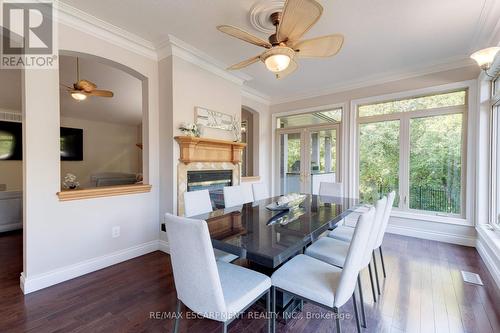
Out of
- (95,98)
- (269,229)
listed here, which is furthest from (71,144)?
(269,229)

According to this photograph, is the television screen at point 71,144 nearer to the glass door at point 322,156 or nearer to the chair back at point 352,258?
the glass door at point 322,156

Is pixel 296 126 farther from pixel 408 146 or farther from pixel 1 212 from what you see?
pixel 1 212

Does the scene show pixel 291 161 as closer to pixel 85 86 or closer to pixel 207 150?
pixel 207 150

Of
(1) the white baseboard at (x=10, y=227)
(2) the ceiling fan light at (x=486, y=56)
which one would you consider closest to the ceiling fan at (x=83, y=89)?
(1) the white baseboard at (x=10, y=227)

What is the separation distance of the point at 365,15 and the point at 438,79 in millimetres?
2037

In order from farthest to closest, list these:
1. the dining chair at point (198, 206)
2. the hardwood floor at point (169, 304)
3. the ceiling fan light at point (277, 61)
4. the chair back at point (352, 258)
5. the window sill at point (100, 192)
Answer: the window sill at point (100, 192)
the dining chair at point (198, 206)
the ceiling fan light at point (277, 61)
the hardwood floor at point (169, 304)
the chair back at point (352, 258)

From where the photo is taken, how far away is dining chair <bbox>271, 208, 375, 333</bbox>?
1322mm

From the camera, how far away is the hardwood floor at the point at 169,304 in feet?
5.67

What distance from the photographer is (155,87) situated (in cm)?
319

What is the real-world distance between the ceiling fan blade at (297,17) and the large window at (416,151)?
2922 mm

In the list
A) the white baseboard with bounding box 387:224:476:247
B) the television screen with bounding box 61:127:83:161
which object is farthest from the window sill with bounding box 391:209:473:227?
the television screen with bounding box 61:127:83:161

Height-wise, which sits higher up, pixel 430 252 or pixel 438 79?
pixel 438 79

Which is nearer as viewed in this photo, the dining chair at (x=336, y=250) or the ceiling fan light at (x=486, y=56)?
the dining chair at (x=336, y=250)

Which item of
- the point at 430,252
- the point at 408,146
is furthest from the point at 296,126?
the point at 430,252
